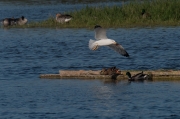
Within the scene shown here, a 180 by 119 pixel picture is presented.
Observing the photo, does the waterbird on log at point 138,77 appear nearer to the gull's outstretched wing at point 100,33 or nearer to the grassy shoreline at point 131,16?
the gull's outstretched wing at point 100,33

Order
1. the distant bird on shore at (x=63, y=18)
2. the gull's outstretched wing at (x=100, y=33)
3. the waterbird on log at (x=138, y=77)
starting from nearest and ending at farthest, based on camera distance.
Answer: the gull's outstretched wing at (x=100, y=33), the waterbird on log at (x=138, y=77), the distant bird on shore at (x=63, y=18)

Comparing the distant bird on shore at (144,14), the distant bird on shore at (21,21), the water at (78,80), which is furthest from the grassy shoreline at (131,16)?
the distant bird on shore at (21,21)

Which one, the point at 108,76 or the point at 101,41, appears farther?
the point at 108,76

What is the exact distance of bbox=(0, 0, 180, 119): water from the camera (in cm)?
1858

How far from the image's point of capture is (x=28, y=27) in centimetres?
3903

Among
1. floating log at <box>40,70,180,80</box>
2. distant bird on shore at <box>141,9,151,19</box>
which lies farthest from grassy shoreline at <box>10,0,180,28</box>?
floating log at <box>40,70,180,80</box>

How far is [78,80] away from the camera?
22.4 m

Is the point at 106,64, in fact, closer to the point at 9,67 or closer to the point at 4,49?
the point at 9,67

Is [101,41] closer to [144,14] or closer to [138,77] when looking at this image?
[138,77]

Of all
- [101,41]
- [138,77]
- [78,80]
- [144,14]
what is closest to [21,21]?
Answer: [144,14]

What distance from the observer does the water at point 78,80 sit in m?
18.6

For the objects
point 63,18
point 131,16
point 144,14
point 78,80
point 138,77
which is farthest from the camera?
point 131,16

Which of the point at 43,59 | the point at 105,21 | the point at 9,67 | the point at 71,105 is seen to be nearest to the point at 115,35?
the point at 105,21

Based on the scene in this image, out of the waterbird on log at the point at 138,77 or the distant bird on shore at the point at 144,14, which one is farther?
the distant bird on shore at the point at 144,14
